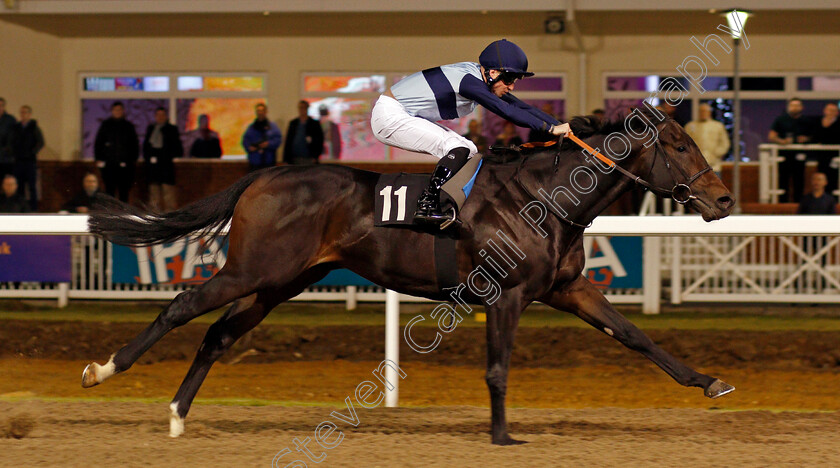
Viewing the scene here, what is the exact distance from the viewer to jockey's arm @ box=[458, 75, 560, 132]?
172 inches

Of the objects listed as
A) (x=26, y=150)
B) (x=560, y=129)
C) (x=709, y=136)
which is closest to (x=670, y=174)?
(x=560, y=129)

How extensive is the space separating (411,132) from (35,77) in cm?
985

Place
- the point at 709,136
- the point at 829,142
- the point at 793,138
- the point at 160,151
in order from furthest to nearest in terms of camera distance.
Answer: the point at 160,151 < the point at 793,138 < the point at 829,142 < the point at 709,136

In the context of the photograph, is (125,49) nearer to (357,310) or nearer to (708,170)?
(357,310)

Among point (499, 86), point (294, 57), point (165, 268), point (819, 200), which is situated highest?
point (294, 57)

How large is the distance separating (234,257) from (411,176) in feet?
2.91

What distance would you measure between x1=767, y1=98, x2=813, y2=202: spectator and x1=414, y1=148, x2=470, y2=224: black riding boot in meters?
7.59

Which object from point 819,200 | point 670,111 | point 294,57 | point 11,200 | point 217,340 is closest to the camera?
point 217,340

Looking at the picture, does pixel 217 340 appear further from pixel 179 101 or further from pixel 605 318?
pixel 179 101

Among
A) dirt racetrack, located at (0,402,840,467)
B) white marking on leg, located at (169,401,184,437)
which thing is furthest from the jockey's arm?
white marking on leg, located at (169,401,184,437)

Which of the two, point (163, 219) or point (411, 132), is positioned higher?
point (411, 132)

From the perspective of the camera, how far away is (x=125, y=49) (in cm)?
1334

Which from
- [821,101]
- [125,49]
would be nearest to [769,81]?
[821,101]

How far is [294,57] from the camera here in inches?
518
